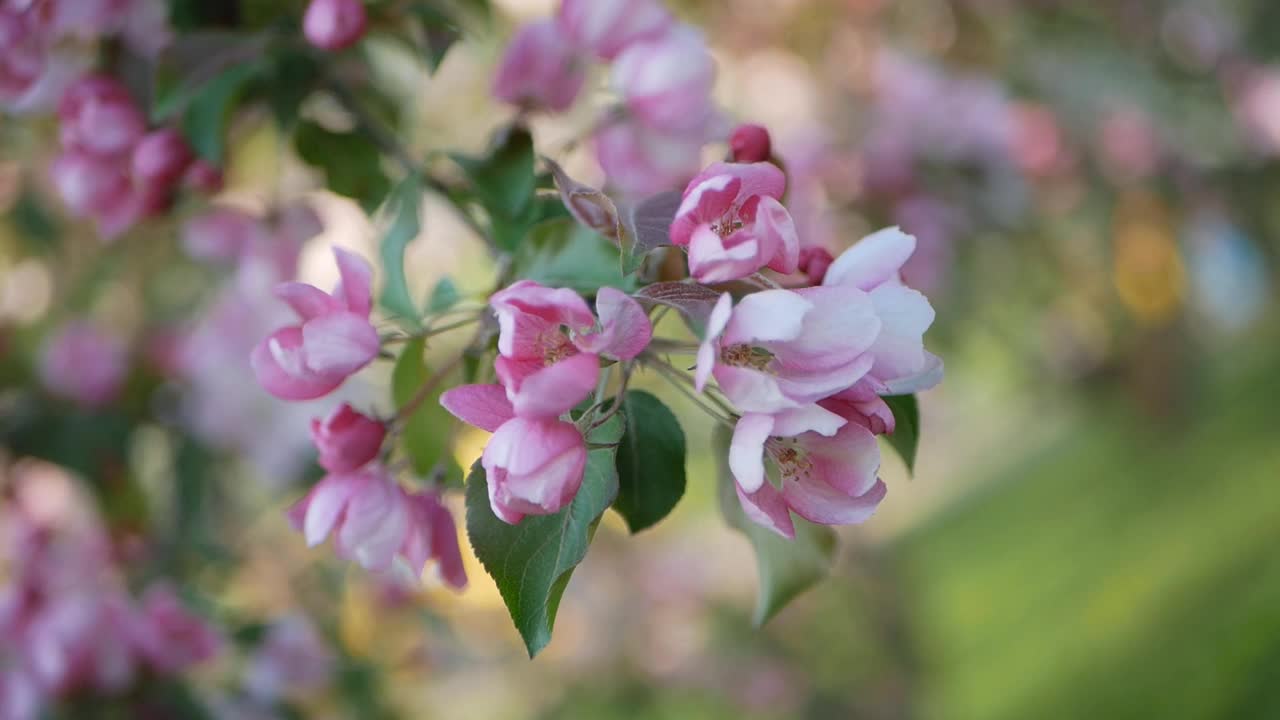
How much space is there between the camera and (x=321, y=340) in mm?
464

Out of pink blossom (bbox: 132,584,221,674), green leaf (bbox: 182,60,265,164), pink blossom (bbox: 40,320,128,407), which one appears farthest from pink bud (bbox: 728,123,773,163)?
pink blossom (bbox: 40,320,128,407)

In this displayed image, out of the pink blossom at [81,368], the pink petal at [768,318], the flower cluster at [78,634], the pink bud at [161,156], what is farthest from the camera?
the pink blossom at [81,368]

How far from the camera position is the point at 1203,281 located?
3.70m

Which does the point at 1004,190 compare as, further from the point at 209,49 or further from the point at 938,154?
the point at 209,49

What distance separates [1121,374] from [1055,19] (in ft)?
7.01

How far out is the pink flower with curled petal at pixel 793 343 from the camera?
1.22ft

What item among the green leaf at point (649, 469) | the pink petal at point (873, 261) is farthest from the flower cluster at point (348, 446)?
the pink petal at point (873, 261)

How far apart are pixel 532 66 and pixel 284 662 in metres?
0.64

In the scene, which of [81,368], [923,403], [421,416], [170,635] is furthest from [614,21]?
[923,403]

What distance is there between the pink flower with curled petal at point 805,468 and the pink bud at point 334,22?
1.18 feet

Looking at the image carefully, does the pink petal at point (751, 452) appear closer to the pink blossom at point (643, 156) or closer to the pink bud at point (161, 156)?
the pink blossom at point (643, 156)

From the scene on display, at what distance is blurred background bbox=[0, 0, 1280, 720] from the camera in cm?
124

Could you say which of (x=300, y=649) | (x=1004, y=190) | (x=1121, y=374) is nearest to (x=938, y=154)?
(x=1004, y=190)

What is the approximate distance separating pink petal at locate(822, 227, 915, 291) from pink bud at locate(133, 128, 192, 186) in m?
0.48
